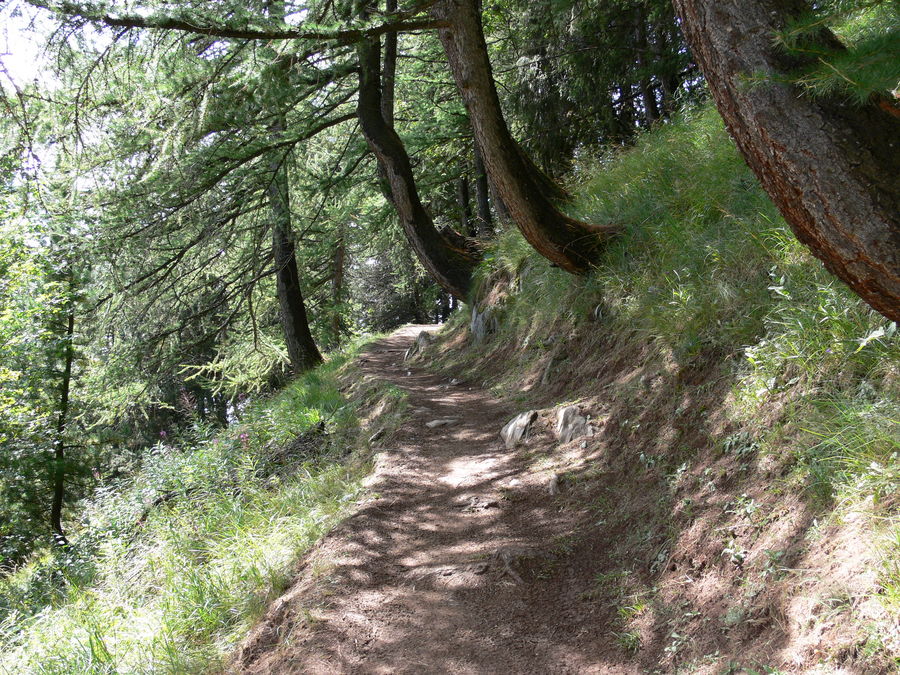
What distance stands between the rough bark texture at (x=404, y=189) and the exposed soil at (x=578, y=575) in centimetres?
584

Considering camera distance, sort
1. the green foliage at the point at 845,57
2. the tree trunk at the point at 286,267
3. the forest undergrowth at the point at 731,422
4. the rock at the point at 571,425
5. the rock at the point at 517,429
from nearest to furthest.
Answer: the green foliage at the point at 845,57
the forest undergrowth at the point at 731,422
the rock at the point at 571,425
the rock at the point at 517,429
the tree trunk at the point at 286,267

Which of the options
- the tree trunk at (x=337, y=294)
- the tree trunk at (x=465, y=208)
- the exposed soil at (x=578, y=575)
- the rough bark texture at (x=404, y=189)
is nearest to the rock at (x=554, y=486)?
the exposed soil at (x=578, y=575)

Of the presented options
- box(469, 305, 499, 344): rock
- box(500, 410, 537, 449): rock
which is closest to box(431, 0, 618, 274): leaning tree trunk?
box(500, 410, 537, 449): rock

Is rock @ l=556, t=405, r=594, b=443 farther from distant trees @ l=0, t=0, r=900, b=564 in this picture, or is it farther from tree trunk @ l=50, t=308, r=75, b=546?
tree trunk @ l=50, t=308, r=75, b=546

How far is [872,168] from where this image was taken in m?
2.24

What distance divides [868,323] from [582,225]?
360 cm

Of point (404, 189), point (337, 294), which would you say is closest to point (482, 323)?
point (404, 189)

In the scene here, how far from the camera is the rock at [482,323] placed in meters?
9.39

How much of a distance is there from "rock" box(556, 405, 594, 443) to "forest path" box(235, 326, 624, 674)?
463 mm

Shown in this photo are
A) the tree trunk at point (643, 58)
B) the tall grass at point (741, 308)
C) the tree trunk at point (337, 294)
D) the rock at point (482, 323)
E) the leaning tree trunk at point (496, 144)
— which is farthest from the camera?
the tree trunk at point (337, 294)

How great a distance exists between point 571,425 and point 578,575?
1.75 m

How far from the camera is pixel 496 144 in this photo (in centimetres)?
608

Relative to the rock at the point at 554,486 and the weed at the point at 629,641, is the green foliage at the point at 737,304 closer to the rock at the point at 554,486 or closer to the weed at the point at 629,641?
the weed at the point at 629,641

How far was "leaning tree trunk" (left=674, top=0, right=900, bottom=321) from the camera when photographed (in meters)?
2.23
